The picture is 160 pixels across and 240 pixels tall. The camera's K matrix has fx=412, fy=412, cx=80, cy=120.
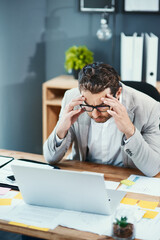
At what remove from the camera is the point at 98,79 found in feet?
5.96

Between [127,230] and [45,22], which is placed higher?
[45,22]

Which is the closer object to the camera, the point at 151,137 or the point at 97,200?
the point at 97,200

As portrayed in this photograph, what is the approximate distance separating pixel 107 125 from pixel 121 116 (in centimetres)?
25

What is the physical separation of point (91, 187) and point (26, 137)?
2475 millimetres

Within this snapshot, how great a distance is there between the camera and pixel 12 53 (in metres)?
3.66

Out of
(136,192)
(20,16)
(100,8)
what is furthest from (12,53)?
(136,192)

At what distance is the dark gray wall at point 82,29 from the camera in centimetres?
331

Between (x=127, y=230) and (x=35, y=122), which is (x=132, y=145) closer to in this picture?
(x=127, y=230)

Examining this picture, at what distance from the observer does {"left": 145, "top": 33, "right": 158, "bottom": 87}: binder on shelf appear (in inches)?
116

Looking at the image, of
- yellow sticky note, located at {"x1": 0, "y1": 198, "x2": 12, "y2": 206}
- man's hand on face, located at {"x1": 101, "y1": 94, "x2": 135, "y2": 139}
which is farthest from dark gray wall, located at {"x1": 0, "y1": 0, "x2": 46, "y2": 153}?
yellow sticky note, located at {"x1": 0, "y1": 198, "x2": 12, "y2": 206}

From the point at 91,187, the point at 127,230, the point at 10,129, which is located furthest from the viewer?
the point at 10,129

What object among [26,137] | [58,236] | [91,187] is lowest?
[26,137]

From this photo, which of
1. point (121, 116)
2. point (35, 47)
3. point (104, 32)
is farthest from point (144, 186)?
point (35, 47)

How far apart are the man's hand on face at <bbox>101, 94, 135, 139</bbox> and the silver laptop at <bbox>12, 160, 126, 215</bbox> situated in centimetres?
38
